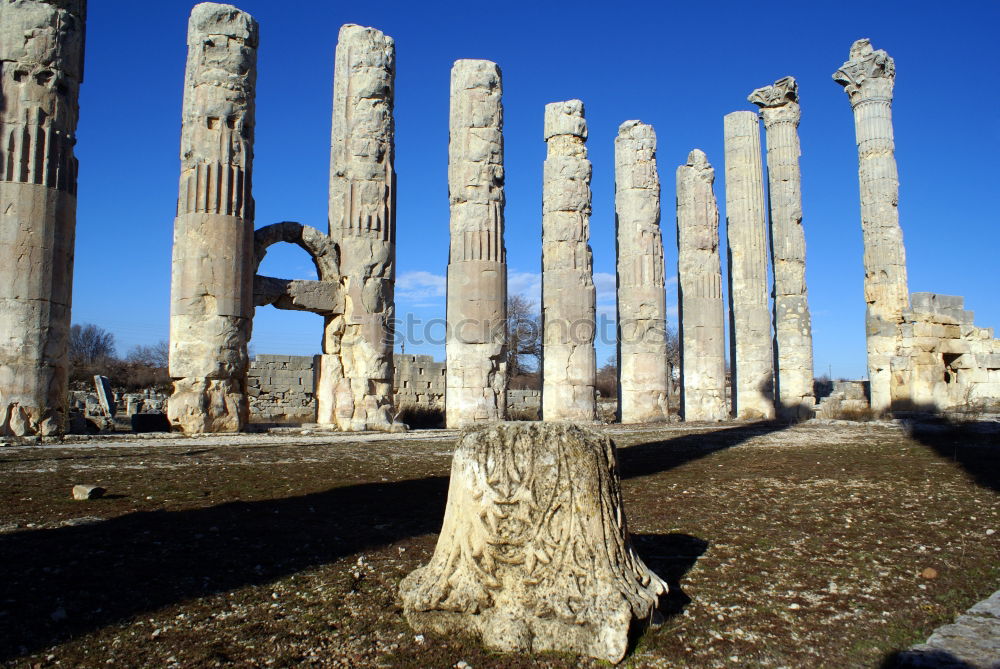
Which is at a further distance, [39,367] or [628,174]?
[628,174]

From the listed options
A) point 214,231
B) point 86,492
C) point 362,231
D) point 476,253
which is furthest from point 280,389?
point 86,492

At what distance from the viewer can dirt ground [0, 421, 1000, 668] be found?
3.10 meters

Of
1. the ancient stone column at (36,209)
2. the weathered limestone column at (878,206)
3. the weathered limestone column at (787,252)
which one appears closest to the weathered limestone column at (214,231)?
the ancient stone column at (36,209)

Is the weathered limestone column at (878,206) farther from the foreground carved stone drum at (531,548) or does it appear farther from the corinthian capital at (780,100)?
the foreground carved stone drum at (531,548)

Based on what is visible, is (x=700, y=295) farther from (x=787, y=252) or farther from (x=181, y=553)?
(x=181, y=553)

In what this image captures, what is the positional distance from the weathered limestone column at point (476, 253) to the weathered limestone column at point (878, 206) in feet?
32.3

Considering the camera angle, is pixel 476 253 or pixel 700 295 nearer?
pixel 476 253

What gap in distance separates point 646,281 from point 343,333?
26.4ft

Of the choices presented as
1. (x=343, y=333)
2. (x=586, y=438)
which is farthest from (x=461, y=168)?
(x=586, y=438)

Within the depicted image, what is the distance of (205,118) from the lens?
13.3 metres

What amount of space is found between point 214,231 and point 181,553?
31.8 feet

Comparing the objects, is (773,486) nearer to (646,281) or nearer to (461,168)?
(461,168)

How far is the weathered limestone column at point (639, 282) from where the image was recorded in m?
18.5

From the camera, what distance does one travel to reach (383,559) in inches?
172
